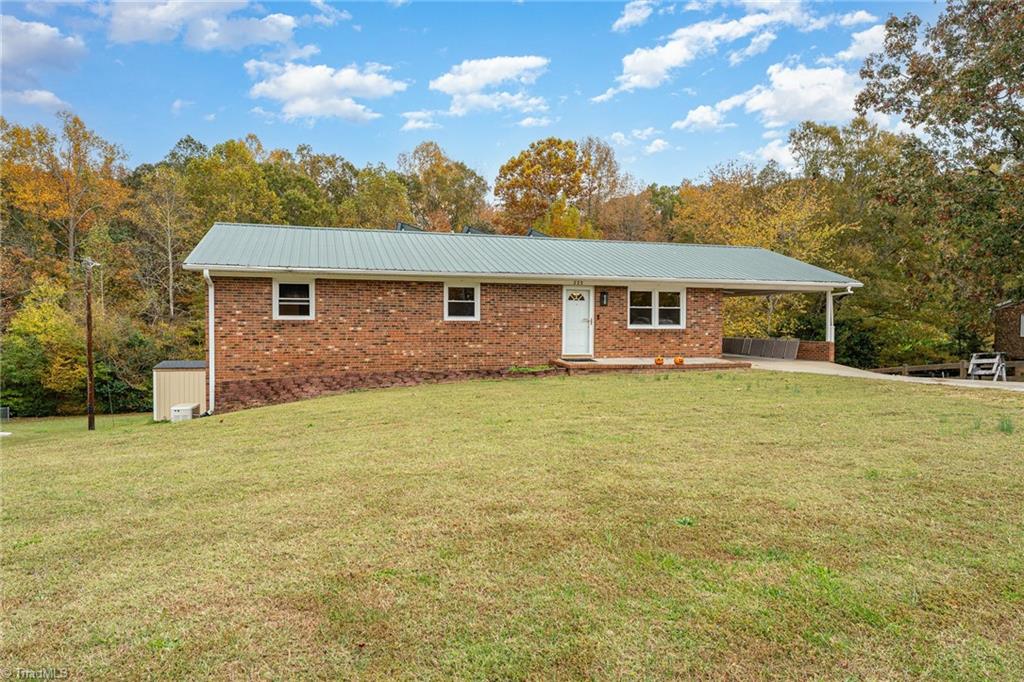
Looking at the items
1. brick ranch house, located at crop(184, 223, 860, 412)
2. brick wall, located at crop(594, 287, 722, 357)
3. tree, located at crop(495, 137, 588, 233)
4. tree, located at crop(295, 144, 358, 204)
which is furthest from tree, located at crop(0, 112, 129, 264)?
brick wall, located at crop(594, 287, 722, 357)

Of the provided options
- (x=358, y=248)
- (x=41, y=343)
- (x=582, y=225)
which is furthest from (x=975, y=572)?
(x=582, y=225)

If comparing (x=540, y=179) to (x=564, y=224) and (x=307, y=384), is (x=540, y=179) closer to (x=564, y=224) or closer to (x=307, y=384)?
(x=564, y=224)

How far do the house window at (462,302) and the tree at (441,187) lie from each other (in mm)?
27732

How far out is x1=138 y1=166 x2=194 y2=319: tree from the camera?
89.9 feet

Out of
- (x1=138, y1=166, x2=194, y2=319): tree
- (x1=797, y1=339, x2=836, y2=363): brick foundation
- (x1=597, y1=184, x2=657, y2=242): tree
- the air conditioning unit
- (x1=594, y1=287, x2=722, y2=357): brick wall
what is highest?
(x1=597, y1=184, x2=657, y2=242): tree

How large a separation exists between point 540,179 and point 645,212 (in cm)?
826

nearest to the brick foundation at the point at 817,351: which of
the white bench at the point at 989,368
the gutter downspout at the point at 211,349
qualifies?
the white bench at the point at 989,368

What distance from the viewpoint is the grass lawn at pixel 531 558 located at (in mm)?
2658

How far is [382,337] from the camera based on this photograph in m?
14.6

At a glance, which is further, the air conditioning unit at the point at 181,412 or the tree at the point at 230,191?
the tree at the point at 230,191

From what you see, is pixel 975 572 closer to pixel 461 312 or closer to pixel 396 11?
pixel 461 312

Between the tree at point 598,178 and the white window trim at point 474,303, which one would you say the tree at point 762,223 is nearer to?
the tree at point 598,178

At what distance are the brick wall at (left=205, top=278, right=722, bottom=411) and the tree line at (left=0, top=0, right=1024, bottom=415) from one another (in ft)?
25.7

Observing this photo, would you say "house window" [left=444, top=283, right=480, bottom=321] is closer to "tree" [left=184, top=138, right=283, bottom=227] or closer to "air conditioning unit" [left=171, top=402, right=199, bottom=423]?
"air conditioning unit" [left=171, top=402, right=199, bottom=423]
